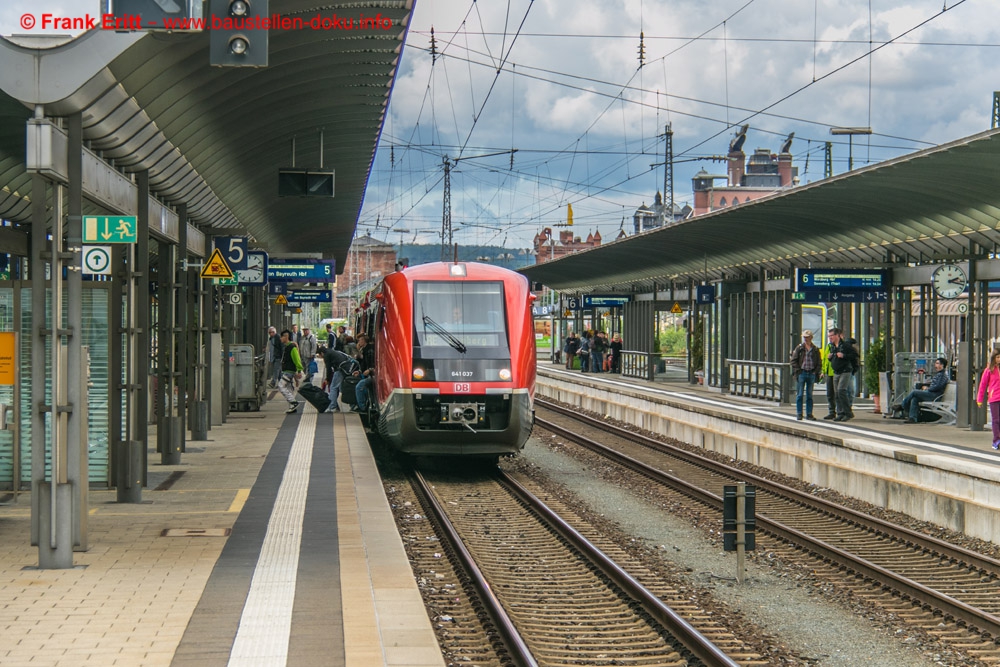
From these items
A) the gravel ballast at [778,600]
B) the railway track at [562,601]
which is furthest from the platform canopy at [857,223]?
the railway track at [562,601]

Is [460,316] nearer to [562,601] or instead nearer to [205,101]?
[205,101]

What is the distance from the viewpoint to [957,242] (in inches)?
753

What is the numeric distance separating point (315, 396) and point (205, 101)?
13.1 metres

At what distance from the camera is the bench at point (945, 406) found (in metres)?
19.7

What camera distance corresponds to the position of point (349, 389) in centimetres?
2414

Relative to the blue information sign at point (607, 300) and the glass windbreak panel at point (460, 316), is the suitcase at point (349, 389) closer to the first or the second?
the glass windbreak panel at point (460, 316)

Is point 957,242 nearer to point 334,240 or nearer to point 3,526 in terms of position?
point 3,526

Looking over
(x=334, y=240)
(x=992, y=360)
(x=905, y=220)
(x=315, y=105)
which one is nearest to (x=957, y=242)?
(x=905, y=220)

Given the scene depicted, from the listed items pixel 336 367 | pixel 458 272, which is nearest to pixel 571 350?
pixel 336 367

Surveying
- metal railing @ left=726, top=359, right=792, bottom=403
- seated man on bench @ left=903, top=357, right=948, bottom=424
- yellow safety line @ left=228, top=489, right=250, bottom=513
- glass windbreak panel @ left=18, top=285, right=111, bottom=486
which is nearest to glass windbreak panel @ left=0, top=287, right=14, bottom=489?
glass windbreak panel @ left=18, top=285, right=111, bottom=486

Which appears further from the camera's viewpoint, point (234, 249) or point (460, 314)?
point (234, 249)

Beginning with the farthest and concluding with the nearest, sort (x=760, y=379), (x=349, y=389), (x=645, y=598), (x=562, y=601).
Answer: (x=760, y=379) → (x=349, y=389) → (x=562, y=601) → (x=645, y=598)

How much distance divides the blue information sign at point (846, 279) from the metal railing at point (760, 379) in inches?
135

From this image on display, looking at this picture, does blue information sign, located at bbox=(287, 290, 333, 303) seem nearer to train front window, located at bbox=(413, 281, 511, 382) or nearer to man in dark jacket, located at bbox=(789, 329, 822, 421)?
man in dark jacket, located at bbox=(789, 329, 822, 421)
